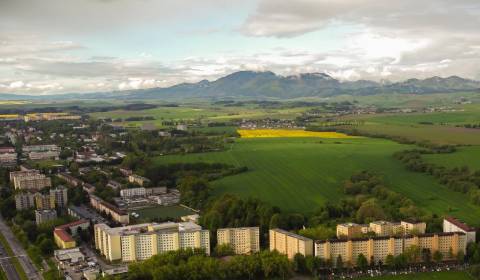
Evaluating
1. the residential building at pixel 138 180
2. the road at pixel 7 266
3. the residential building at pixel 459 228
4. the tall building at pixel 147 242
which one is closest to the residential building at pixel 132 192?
the residential building at pixel 138 180

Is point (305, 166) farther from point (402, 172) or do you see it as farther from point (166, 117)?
point (166, 117)

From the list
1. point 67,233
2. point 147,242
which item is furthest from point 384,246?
point 67,233

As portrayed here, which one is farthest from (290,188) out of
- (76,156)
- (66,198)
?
(76,156)

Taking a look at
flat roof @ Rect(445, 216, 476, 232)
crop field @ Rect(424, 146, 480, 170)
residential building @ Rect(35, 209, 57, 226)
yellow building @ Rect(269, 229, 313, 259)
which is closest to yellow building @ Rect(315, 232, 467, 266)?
yellow building @ Rect(269, 229, 313, 259)

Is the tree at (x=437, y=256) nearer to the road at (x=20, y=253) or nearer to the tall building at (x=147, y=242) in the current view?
the tall building at (x=147, y=242)

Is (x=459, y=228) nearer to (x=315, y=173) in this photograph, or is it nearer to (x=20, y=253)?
(x=315, y=173)

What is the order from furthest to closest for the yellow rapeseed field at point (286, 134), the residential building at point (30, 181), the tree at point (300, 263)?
the yellow rapeseed field at point (286, 134) < the residential building at point (30, 181) < the tree at point (300, 263)

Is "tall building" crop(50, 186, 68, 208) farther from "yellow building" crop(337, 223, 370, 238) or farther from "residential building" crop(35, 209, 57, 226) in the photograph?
"yellow building" crop(337, 223, 370, 238)
